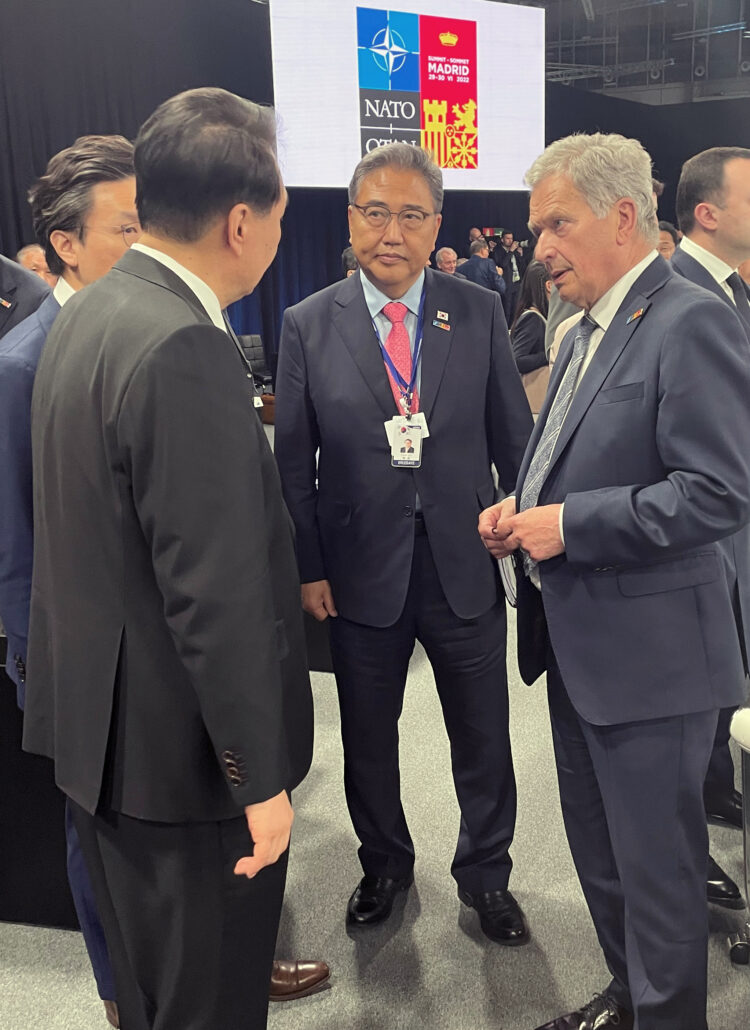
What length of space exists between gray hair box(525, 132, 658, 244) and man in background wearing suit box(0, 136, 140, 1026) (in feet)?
2.61

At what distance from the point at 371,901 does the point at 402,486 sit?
994 mm

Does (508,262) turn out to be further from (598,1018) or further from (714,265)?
(598,1018)

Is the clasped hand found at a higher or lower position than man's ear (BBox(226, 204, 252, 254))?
lower

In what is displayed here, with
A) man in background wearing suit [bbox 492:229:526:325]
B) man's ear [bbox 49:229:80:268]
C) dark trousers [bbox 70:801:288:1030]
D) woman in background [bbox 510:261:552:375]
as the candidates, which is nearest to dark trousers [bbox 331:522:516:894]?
dark trousers [bbox 70:801:288:1030]

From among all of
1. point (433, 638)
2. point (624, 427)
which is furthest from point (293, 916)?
point (624, 427)

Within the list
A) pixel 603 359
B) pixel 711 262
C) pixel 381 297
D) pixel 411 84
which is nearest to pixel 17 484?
pixel 381 297

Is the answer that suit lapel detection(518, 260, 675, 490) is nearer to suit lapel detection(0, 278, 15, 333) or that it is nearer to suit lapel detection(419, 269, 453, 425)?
suit lapel detection(419, 269, 453, 425)

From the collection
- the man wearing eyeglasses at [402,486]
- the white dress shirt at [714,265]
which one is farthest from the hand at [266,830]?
the white dress shirt at [714,265]

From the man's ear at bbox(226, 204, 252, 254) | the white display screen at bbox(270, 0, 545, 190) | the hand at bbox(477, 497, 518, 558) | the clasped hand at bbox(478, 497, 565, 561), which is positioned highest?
the white display screen at bbox(270, 0, 545, 190)

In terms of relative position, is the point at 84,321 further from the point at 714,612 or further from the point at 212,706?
the point at 714,612

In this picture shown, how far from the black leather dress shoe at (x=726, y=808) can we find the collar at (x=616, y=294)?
1.54m

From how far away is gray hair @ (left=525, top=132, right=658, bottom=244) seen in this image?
1.46 metres

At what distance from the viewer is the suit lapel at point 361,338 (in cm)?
192

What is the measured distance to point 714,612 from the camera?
142cm
